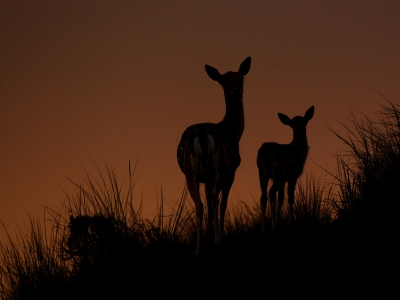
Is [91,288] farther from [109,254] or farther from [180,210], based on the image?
[180,210]

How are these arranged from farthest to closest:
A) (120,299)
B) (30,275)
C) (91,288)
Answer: (30,275)
(91,288)
(120,299)

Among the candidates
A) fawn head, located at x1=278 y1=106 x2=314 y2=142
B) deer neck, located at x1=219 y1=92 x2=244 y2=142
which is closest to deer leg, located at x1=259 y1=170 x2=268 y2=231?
fawn head, located at x1=278 y1=106 x2=314 y2=142

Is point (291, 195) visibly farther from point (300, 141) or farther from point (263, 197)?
point (300, 141)

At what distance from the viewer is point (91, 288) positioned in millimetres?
9391

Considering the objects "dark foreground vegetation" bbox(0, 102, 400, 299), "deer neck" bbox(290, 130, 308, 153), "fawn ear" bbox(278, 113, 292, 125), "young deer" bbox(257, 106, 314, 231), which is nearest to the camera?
"dark foreground vegetation" bbox(0, 102, 400, 299)

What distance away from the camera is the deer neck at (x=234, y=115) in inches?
471

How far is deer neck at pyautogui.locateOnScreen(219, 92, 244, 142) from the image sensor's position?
39.2ft

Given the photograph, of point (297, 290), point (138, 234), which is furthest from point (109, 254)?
point (297, 290)

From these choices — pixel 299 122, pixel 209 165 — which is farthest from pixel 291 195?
pixel 209 165

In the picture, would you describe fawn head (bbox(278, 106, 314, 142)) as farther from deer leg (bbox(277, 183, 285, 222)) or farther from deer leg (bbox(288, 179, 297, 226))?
deer leg (bbox(277, 183, 285, 222))

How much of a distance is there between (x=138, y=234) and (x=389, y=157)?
12.2 ft

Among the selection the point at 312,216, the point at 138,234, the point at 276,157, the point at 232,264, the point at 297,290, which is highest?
the point at 276,157

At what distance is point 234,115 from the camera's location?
12000mm

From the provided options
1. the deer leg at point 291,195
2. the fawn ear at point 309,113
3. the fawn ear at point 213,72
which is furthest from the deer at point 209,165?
the fawn ear at point 309,113
